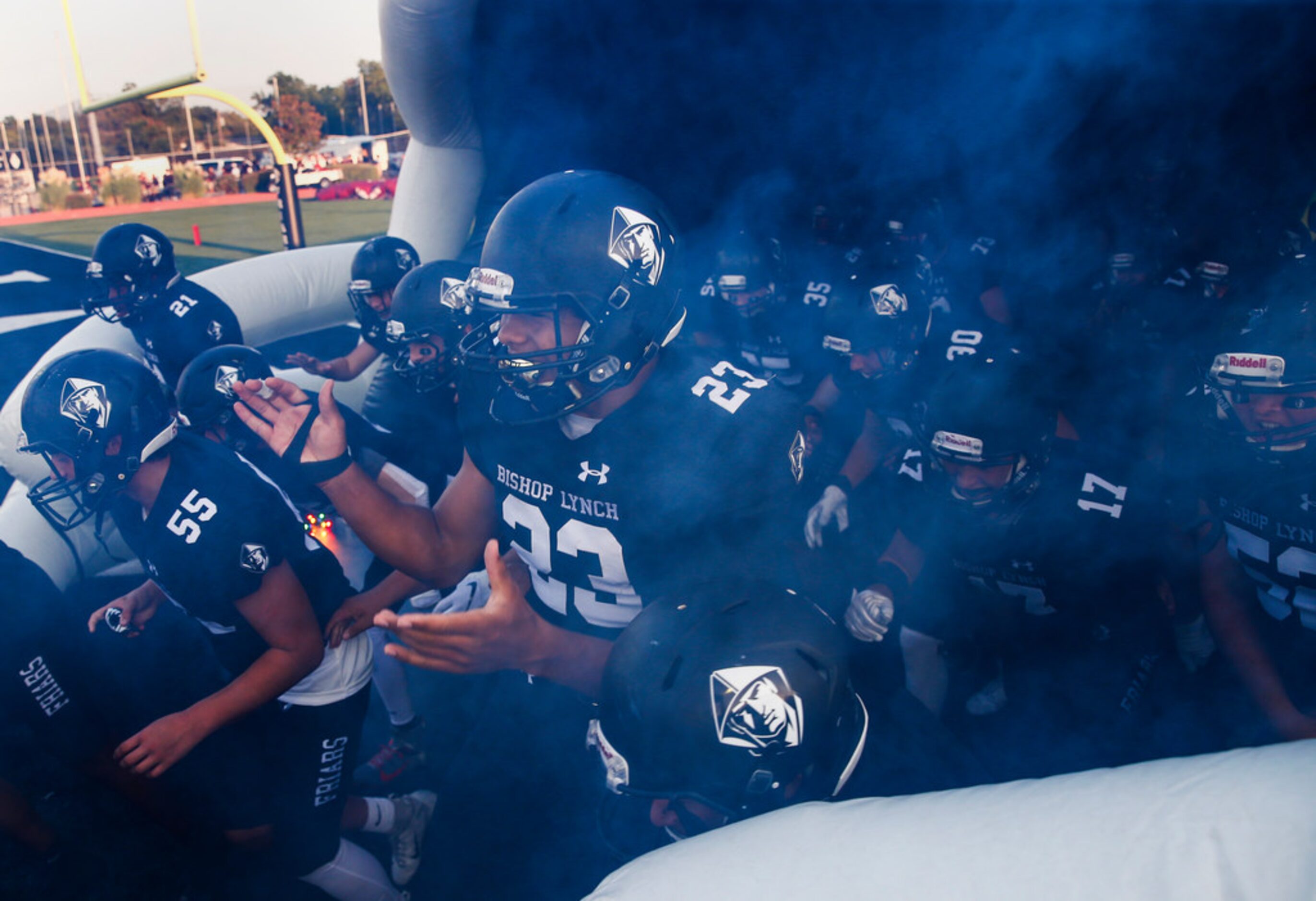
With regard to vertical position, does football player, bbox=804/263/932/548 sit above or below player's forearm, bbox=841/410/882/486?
above

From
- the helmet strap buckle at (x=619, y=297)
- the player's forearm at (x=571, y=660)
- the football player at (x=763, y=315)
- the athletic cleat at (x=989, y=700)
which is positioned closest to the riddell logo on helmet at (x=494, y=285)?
the helmet strap buckle at (x=619, y=297)

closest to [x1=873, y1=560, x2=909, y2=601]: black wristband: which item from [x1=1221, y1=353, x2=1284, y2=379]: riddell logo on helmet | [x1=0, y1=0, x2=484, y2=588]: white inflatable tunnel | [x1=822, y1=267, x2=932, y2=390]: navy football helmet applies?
[x1=1221, y1=353, x2=1284, y2=379]: riddell logo on helmet

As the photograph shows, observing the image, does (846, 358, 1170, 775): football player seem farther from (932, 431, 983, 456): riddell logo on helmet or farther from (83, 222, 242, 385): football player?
(83, 222, 242, 385): football player

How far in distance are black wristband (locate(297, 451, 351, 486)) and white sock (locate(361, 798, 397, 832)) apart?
1292 millimetres

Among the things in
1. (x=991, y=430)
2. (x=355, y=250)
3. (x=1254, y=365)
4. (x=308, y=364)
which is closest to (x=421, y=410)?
(x=308, y=364)

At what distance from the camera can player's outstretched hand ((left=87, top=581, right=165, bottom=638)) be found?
249 cm

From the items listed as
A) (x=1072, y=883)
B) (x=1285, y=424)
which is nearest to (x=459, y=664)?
(x=1072, y=883)

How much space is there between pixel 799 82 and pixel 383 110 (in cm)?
5088

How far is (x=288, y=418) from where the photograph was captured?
6.09 ft

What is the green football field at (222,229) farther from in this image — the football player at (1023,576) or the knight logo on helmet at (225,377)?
the football player at (1023,576)

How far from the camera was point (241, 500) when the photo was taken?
6.67 ft

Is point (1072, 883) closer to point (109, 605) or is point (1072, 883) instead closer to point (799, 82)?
point (109, 605)

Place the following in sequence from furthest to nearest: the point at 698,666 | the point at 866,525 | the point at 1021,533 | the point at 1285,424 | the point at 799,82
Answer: the point at 799,82 → the point at 866,525 → the point at 1021,533 → the point at 1285,424 → the point at 698,666

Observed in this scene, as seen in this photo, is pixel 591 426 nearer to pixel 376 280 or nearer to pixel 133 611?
pixel 133 611
